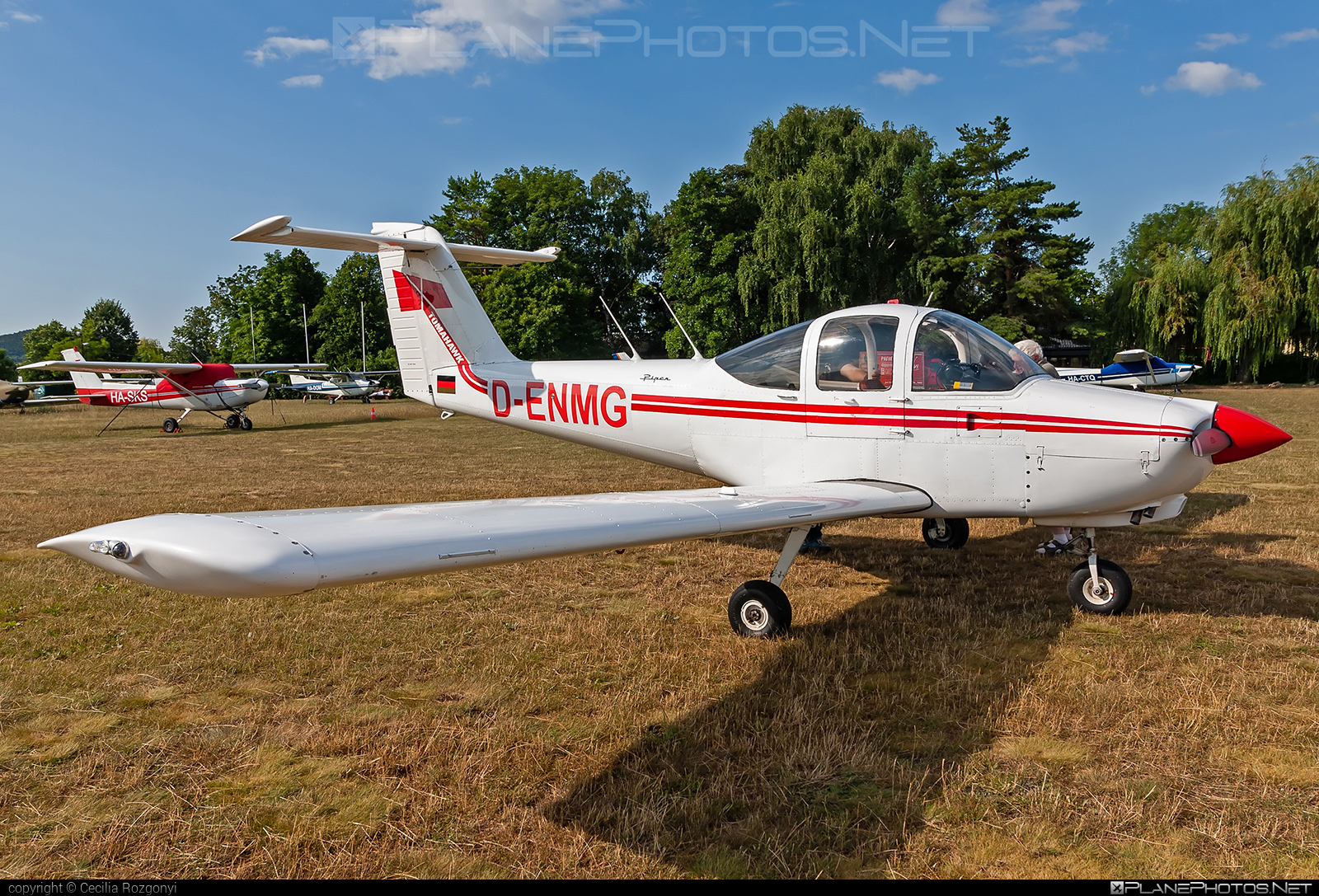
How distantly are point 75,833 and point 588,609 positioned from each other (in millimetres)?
3447

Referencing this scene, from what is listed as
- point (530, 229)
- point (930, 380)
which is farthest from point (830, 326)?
Answer: point (530, 229)

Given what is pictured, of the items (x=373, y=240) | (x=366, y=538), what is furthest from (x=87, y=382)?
(x=366, y=538)

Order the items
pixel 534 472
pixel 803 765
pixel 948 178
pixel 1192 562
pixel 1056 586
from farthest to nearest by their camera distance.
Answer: pixel 948 178
pixel 534 472
pixel 1192 562
pixel 1056 586
pixel 803 765

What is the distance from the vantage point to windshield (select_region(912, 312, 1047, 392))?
215 inches

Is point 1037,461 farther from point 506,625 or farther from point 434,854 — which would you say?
point 434,854

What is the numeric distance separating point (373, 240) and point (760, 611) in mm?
5709

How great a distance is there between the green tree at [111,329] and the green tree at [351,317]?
3983 cm

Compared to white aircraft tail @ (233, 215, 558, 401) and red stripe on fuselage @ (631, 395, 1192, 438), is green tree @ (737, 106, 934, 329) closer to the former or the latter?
white aircraft tail @ (233, 215, 558, 401)

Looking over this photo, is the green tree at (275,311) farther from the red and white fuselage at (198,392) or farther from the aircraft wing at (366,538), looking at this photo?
the aircraft wing at (366,538)

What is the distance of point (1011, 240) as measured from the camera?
48.5m

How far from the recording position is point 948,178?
4928 cm

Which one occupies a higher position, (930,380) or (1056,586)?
(930,380)

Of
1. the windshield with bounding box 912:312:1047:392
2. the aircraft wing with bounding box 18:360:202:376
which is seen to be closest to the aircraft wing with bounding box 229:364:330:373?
the aircraft wing with bounding box 18:360:202:376

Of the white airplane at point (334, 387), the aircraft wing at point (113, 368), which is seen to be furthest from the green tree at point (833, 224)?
the aircraft wing at point (113, 368)
